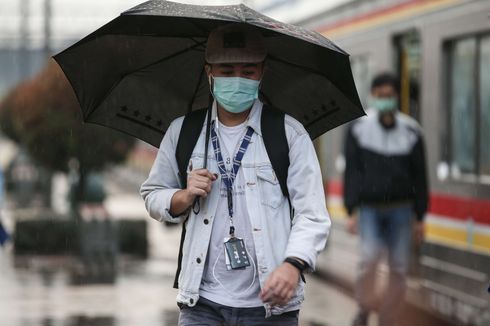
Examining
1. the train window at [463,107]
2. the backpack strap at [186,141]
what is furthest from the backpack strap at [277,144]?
the train window at [463,107]

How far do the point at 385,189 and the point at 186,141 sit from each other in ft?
13.2

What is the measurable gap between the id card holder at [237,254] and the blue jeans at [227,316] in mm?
170

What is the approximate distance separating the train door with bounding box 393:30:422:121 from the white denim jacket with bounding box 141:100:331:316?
634cm

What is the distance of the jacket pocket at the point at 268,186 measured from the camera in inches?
160

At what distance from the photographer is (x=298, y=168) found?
408cm

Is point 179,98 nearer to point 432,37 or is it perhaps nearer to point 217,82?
point 217,82

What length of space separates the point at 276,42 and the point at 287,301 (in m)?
1.11

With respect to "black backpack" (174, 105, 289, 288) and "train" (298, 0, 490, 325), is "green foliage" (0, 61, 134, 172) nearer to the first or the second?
"train" (298, 0, 490, 325)

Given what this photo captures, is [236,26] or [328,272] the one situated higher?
[236,26]

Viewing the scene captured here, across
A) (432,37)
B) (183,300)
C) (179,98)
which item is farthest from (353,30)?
(183,300)

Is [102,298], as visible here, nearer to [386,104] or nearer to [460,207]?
[460,207]

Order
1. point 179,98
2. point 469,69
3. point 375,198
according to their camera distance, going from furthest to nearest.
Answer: point 469,69 < point 375,198 < point 179,98

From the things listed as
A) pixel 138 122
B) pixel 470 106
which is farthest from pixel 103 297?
pixel 138 122

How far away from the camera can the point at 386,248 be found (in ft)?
27.2
